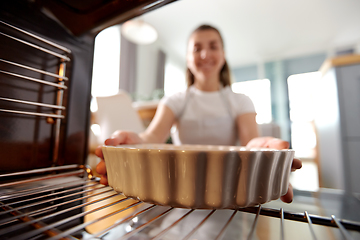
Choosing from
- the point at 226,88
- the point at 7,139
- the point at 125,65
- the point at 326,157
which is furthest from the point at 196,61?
the point at 125,65

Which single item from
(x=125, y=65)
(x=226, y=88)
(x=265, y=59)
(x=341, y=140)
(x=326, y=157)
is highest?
(x=265, y=59)

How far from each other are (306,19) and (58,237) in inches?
154

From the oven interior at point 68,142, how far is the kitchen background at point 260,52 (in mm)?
1757

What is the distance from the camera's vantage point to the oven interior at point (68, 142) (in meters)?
0.16

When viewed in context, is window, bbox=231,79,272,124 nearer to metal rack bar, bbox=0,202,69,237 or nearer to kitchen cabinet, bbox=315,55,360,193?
kitchen cabinet, bbox=315,55,360,193

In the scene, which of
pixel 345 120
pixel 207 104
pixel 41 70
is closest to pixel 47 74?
pixel 41 70

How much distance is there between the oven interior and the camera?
16 cm

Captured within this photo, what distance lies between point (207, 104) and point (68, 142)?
2.12 ft

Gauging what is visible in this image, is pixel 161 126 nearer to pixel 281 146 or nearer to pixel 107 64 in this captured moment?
pixel 281 146

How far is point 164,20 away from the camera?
315cm

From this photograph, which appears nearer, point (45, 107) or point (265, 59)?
point (45, 107)

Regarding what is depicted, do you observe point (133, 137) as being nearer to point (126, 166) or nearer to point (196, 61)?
point (126, 166)

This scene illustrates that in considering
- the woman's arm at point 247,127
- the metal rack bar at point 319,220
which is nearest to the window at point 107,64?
the woman's arm at point 247,127

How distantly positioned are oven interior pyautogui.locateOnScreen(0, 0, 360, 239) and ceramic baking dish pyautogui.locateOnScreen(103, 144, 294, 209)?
0.03m
